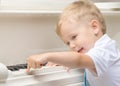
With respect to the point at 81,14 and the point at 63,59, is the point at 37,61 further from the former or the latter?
the point at 81,14

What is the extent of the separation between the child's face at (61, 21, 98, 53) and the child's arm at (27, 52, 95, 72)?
0.44 feet

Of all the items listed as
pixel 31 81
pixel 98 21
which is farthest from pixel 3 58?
pixel 98 21

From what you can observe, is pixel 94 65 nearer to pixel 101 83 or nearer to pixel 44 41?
pixel 101 83

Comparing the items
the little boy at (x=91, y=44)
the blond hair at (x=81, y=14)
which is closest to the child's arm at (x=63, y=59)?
the little boy at (x=91, y=44)

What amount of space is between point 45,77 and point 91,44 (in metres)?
0.23

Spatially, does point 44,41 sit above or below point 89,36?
below

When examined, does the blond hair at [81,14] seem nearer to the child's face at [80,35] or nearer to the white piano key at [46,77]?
the child's face at [80,35]

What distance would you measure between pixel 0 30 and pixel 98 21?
438mm

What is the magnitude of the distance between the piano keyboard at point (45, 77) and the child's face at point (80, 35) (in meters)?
0.11

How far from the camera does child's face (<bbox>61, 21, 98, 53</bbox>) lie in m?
1.09

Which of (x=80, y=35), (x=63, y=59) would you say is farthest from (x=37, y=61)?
(x=80, y=35)

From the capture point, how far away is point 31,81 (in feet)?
3.17

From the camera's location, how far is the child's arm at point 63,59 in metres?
0.92

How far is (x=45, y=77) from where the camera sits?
3.33 feet
